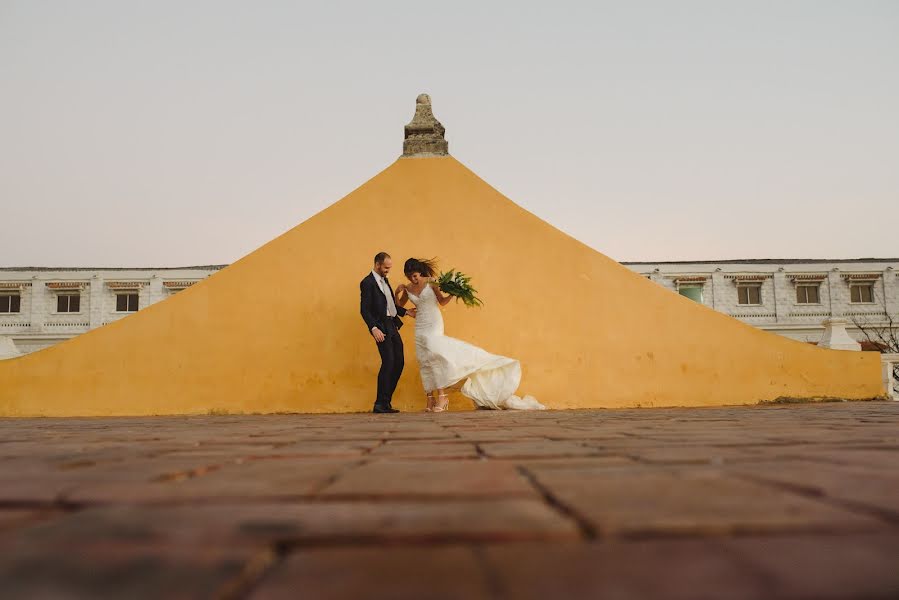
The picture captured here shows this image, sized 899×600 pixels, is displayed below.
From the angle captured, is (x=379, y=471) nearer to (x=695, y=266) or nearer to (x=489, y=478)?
(x=489, y=478)

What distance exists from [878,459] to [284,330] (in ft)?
17.3

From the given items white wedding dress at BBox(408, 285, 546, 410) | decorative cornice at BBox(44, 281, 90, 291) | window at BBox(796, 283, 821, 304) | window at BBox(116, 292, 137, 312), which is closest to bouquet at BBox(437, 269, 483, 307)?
white wedding dress at BBox(408, 285, 546, 410)

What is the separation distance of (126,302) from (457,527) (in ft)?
93.8

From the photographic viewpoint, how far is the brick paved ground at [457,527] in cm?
62

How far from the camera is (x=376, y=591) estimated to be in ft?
1.97

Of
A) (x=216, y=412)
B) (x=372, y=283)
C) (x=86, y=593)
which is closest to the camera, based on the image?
(x=86, y=593)

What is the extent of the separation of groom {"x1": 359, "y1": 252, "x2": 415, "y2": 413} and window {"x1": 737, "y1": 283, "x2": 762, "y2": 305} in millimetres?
23864

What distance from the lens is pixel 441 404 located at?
18.0 feet

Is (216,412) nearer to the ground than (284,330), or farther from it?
nearer to the ground

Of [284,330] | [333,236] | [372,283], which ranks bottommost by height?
[284,330]

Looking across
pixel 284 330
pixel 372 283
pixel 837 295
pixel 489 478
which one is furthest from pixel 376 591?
pixel 837 295

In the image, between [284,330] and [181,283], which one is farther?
[181,283]

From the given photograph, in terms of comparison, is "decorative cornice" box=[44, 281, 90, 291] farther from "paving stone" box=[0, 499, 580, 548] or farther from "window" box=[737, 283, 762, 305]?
"paving stone" box=[0, 499, 580, 548]

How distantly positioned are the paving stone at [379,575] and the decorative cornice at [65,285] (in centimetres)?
2879
